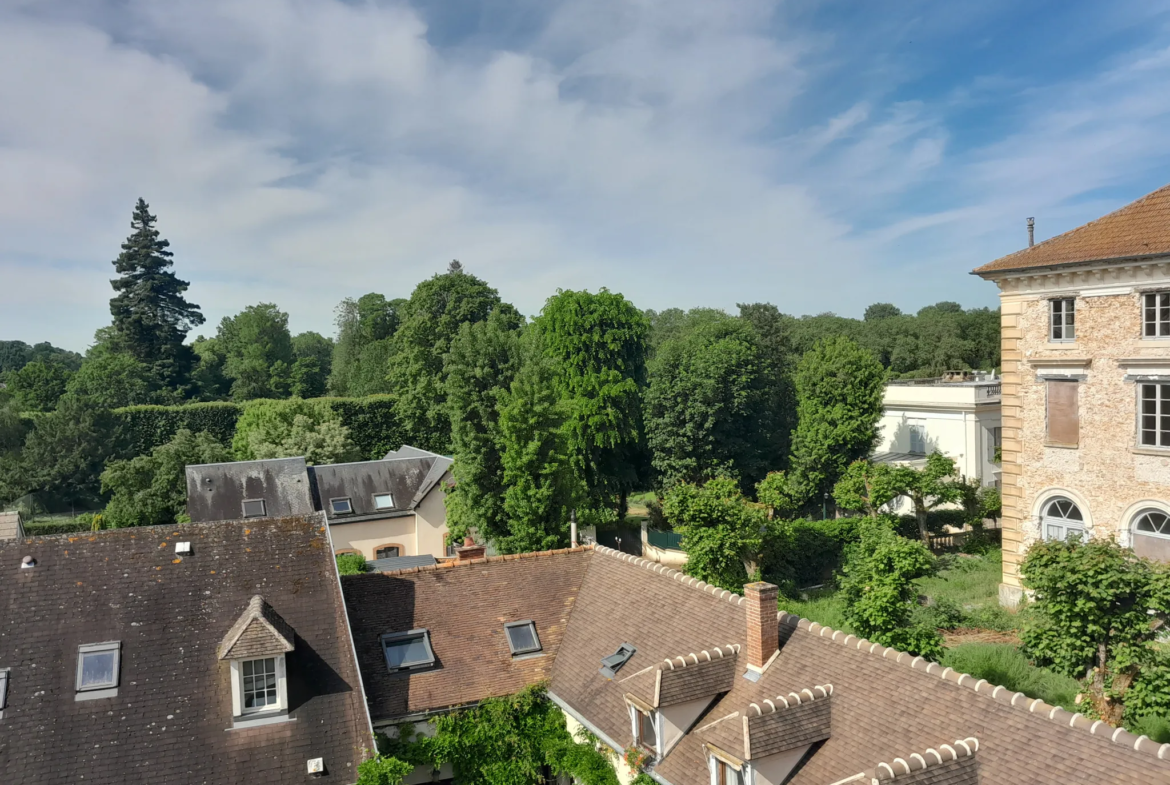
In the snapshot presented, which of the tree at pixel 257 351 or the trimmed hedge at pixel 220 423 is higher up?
the tree at pixel 257 351

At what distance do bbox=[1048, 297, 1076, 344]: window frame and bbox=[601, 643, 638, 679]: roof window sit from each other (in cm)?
1687

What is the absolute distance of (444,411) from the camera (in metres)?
45.2

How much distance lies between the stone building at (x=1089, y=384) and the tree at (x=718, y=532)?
8.06 m

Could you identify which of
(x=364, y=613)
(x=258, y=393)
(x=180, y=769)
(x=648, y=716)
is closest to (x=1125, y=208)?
(x=648, y=716)

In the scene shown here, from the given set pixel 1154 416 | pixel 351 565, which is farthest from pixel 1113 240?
pixel 351 565

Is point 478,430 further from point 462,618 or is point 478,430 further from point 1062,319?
point 1062,319

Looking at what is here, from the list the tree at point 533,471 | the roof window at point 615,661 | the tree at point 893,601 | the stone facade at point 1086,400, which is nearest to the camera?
A: the roof window at point 615,661

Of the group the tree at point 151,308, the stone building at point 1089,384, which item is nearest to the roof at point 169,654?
the stone building at point 1089,384

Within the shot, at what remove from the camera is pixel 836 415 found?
3841 cm

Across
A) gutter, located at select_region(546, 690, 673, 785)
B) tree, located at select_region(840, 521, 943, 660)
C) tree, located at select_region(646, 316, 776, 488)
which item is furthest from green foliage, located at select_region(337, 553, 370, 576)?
tree, located at select_region(646, 316, 776, 488)

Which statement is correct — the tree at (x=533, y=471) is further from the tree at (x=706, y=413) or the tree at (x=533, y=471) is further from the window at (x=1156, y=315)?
the window at (x=1156, y=315)

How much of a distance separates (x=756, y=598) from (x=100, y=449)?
48563 mm

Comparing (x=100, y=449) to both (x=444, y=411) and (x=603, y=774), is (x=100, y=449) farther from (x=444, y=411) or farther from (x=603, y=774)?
(x=603, y=774)

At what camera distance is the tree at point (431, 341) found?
48.0 meters
